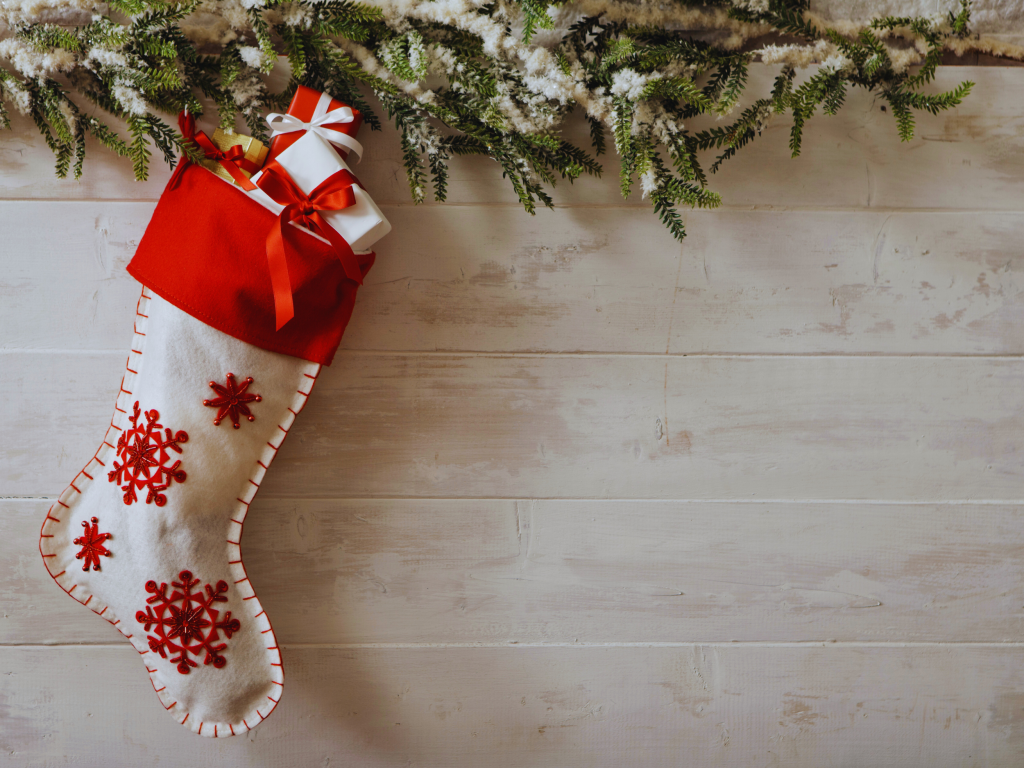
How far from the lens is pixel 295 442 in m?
0.95

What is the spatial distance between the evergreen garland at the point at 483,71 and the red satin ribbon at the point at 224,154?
2 centimetres

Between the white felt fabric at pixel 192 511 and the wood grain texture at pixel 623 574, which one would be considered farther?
the wood grain texture at pixel 623 574

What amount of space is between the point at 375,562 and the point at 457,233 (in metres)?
0.52

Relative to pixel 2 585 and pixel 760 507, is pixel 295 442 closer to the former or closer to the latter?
pixel 2 585

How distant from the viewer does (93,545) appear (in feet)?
2.81

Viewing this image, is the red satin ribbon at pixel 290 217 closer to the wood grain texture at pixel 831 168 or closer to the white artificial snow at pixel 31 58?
the wood grain texture at pixel 831 168

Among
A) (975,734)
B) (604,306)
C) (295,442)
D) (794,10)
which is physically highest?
(794,10)

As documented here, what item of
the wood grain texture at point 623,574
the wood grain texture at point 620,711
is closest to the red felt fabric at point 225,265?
the wood grain texture at point 623,574

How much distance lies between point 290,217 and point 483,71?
31 centimetres

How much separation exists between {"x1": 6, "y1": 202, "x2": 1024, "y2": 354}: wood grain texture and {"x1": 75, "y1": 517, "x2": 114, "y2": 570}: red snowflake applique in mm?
262

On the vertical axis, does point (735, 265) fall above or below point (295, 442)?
above

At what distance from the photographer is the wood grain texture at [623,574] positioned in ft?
3.18

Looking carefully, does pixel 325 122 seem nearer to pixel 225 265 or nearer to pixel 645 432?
pixel 225 265

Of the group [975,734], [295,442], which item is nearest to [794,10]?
[295,442]
